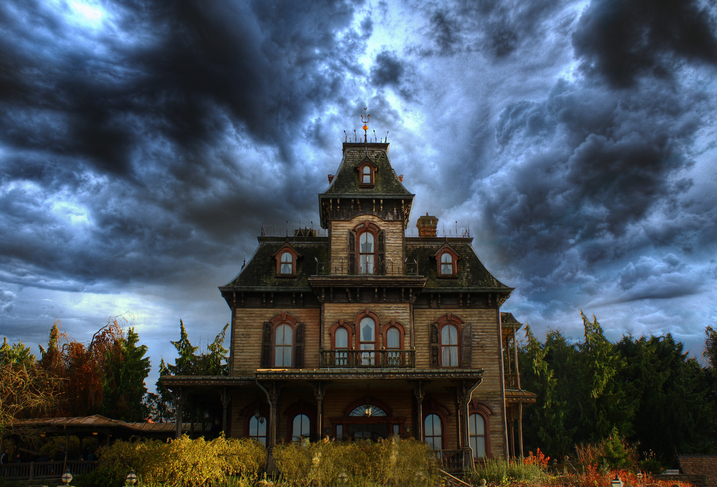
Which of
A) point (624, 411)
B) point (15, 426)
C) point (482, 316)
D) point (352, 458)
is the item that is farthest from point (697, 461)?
point (15, 426)

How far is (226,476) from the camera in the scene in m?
17.3

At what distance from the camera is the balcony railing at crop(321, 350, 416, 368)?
23312 millimetres

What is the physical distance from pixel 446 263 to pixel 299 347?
26.8 feet

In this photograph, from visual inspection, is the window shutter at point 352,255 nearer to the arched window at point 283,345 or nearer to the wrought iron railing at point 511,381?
the arched window at point 283,345

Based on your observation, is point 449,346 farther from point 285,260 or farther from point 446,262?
point 285,260

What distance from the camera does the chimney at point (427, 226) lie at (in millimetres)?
30828

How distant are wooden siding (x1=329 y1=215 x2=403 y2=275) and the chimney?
4.57 meters

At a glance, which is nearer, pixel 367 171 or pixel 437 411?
pixel 437 411

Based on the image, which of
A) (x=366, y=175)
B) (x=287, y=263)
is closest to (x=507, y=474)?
(x=287, y=263)

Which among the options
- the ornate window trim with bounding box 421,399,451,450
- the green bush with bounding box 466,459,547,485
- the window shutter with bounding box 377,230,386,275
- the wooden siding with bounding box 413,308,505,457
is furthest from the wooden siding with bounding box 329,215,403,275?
the green bush with bounding box 466,459,547,485

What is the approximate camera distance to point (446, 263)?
26.7 metres

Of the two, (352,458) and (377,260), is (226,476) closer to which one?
(352,458)

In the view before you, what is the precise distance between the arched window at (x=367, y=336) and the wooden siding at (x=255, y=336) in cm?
209

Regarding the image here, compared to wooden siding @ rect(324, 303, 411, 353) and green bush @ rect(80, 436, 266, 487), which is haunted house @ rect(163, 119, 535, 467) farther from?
green bush @ rect(80, 436, 266, 487)
